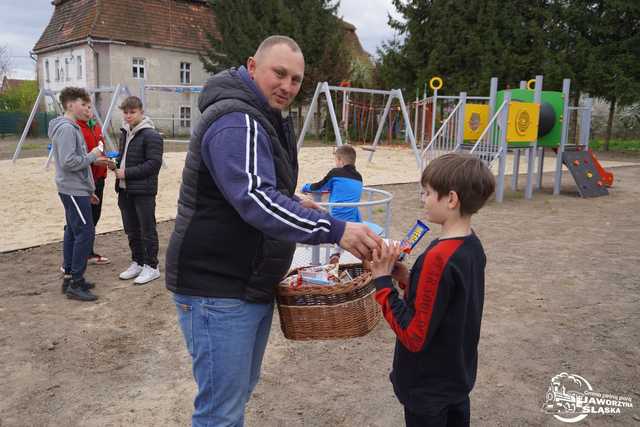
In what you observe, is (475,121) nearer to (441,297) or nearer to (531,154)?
(531,154)

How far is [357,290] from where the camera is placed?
215 centimetres

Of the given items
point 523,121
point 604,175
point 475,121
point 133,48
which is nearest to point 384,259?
point 523,121

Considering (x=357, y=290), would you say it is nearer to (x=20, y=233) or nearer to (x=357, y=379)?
(x=357, y=379)

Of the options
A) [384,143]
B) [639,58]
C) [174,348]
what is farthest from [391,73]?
[174,348]

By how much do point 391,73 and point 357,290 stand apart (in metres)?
25.9

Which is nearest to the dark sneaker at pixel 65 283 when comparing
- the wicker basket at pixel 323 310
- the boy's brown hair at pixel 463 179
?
the wicker basket at pixel 323 310

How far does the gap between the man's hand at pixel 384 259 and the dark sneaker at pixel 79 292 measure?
351cm

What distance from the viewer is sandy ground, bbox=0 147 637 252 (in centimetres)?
726

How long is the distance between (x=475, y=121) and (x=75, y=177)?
28.8 feet

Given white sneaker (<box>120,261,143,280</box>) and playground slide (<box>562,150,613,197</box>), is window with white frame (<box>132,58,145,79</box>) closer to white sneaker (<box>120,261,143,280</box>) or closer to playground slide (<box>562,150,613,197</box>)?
playground slide (<box>562,150,613,197</box>)

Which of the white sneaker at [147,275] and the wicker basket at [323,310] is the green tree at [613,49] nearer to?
the white sneaker at [147,275]

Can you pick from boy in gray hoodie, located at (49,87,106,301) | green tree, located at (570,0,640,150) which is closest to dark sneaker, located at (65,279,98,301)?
boy in gray hoodie, located at (49,87,106,301)

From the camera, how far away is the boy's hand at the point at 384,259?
173cm

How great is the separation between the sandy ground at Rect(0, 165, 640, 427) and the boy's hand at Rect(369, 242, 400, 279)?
1.29 meters
